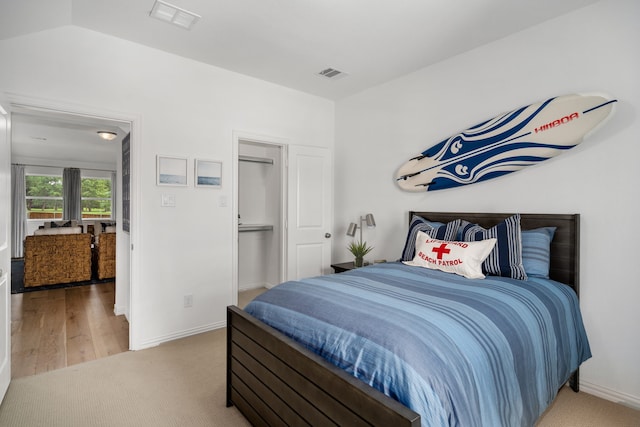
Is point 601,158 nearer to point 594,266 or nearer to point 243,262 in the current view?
point 594,266

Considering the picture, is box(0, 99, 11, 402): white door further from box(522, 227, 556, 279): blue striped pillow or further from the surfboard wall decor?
box(522, 227, 556, 279): blue striped pillow

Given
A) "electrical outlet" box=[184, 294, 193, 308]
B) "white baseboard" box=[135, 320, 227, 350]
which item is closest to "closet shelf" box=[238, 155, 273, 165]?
"electrical outlet" box=[184, 294, 193, 308]

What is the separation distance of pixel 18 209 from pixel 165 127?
7.69m

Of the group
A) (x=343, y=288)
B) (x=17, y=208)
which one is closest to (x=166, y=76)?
(x=343, y=288)

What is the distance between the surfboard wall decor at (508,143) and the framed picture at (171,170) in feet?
7.16

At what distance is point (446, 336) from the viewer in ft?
4.29

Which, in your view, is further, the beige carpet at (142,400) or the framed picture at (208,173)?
the framed picture at (208,173)

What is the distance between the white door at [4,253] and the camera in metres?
2.07

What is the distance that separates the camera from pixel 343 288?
1.89m

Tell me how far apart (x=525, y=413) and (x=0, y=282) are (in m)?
2.95

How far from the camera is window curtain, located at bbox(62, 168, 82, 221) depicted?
848 centimetres

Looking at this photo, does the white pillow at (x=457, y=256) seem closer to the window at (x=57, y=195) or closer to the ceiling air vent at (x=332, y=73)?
the ceiling air vent at (x=332, y=73)

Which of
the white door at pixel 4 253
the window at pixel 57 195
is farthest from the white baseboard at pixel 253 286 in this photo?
the window at pixel 57 195

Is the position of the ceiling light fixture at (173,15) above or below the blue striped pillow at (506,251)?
above
